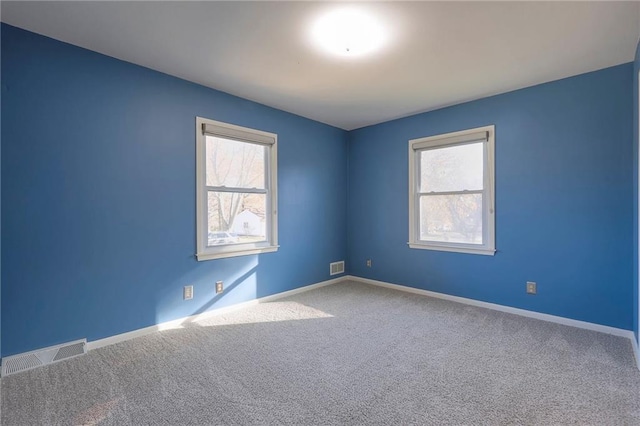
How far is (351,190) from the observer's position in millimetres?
5062

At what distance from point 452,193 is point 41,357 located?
434cm

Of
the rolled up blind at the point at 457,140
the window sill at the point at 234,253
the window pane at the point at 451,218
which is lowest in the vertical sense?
the window sill at the point at 234,253

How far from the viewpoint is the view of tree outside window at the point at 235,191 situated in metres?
3.45

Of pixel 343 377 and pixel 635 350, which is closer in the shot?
pixel 343 377

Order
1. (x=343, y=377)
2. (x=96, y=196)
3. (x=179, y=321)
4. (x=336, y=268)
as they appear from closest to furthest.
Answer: (x=343, y=377) → (x=96, y=196) → (x=179, y=321) → (x=336, y=268)

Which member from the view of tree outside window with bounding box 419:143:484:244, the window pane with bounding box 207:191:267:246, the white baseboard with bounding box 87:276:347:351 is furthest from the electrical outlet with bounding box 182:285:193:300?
the view of tree outside window with bounding box 419:143:484:244

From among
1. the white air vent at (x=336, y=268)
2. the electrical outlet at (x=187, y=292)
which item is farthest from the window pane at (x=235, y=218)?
the white air vent at (x=336, y=268)

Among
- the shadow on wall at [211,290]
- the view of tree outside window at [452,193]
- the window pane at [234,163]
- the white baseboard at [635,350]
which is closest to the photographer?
the white baseboard at [635,350]

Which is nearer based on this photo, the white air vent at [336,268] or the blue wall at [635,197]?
the blue wall at [635,197]

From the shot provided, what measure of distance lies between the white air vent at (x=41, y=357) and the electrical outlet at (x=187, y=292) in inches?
33.4

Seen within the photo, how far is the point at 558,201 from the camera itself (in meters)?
3.14

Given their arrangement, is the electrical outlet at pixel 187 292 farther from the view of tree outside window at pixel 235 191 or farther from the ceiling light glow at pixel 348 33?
the ceiling light glow at pixel 348 33

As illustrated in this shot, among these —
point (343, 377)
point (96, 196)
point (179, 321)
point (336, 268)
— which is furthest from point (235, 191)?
point (343, 377)

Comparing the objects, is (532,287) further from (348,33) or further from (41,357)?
(41,357)
